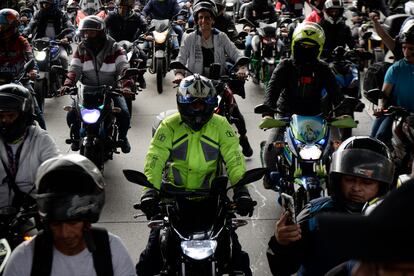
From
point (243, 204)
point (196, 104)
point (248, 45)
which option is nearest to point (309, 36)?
point (196, 104)

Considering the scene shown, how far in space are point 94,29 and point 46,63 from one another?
11.3ft

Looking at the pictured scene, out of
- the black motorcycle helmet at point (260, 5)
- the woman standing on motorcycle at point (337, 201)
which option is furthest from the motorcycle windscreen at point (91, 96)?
the black motorcycle helmet at point (260, 5)

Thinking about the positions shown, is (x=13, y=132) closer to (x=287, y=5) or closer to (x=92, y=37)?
(x=92, y=37)

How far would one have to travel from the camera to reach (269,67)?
13.7m

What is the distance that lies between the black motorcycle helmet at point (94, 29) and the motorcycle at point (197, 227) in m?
4.21

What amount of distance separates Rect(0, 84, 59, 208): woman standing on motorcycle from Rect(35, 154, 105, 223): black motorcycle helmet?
1.51 metres

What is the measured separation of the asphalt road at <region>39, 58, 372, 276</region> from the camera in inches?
291

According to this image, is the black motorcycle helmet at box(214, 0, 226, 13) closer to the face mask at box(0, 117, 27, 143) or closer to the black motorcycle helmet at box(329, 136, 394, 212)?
the face mask at box(0, 117, 27, 143)

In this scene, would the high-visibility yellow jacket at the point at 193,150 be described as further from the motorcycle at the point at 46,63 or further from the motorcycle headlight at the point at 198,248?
the motorcycle at the point at 46,63

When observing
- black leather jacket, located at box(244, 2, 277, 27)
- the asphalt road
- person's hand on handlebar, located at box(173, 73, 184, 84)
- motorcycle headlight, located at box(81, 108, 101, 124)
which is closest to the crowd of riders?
motorcycle headlight, located at box(81, 108, 101, 124)

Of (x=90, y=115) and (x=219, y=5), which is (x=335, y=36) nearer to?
(x=219, y=5)

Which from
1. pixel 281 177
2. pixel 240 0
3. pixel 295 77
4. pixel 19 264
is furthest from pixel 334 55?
pixel 240 0

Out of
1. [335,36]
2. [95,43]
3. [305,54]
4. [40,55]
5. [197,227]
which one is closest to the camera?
[197,227]

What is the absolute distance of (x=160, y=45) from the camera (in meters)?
14.5
